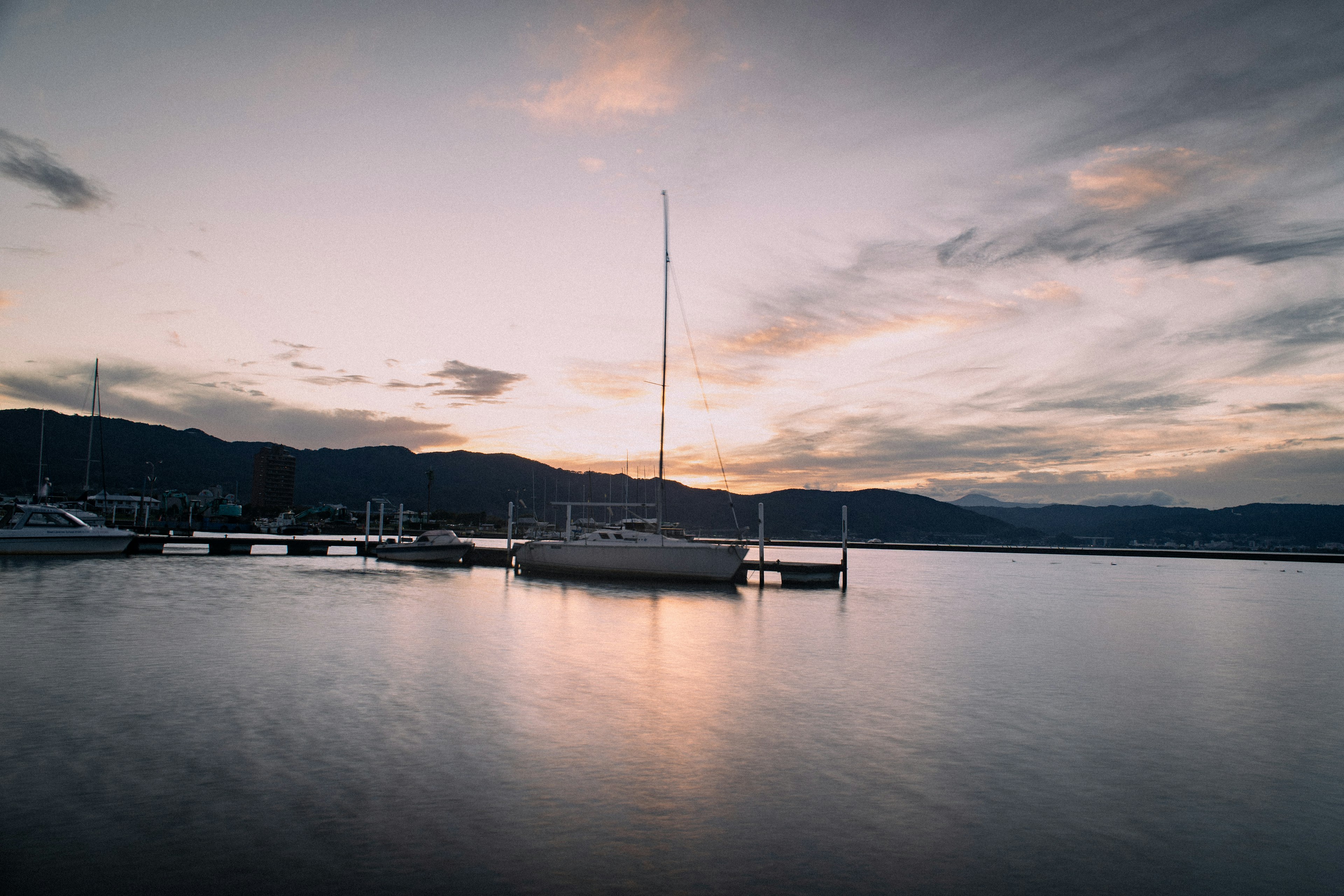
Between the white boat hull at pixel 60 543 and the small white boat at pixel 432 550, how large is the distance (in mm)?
17479

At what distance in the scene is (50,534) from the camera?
46.5 m

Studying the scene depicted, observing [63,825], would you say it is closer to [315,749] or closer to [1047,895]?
[315,749]

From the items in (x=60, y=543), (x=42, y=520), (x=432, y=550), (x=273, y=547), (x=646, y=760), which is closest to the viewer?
(x=646, y=760)

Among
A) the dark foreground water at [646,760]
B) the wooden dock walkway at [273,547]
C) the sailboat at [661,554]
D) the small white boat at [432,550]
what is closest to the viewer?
the dark foreground water at [646,760]

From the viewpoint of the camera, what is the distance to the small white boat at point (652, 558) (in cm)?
4078

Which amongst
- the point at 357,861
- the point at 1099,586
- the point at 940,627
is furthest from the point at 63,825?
the point at 1099,586

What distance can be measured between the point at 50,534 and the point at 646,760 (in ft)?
176

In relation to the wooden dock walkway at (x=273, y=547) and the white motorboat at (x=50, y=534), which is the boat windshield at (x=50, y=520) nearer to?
the white motorboat at (x=50, y=534)

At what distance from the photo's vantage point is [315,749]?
9953 millimetres

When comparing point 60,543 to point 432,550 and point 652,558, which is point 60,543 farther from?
point 652,558

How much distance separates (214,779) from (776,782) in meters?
6.62

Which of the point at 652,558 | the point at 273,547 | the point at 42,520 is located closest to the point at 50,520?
the point at 42,520

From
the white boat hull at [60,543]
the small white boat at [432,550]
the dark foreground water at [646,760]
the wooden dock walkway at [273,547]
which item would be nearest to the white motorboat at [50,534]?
the white boat hull at [60,543]

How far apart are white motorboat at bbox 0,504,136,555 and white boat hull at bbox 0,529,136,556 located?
22 mm
